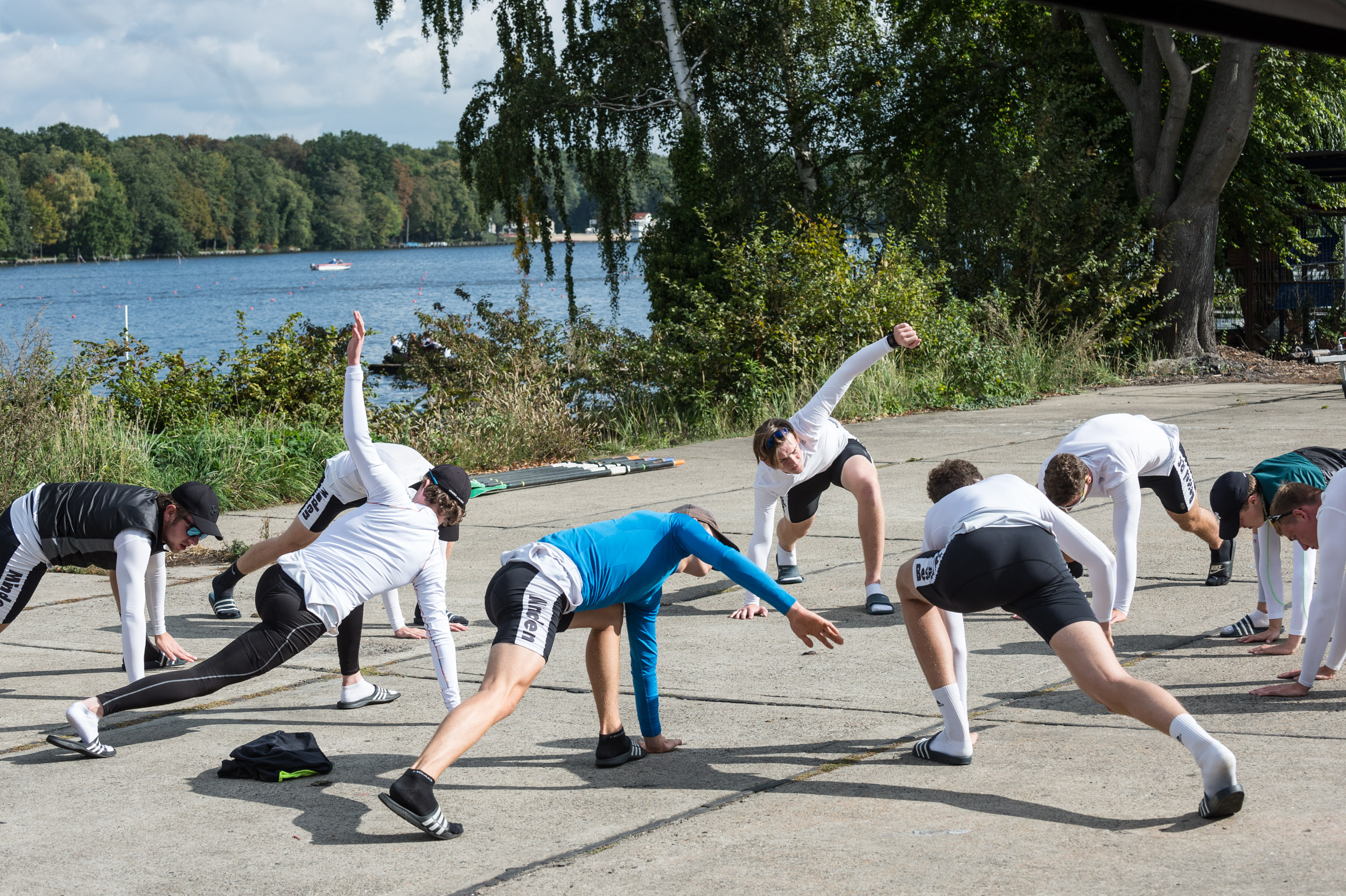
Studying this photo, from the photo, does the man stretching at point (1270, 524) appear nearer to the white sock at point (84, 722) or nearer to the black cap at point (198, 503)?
the black cap at point (198, 503)

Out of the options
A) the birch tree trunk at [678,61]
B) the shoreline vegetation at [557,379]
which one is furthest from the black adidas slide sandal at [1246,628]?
the birch tree trunk at [678,61]

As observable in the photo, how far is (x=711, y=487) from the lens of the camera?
1163 centimetres

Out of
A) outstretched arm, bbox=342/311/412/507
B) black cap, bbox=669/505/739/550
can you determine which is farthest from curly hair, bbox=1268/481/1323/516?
outstretched arm, bbox=342/311/412/507

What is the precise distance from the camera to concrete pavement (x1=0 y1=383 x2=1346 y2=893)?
3.89 m

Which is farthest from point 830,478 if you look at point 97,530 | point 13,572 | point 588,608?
point 13,572

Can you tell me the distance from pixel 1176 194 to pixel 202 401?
605 inches

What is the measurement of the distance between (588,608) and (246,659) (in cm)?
151

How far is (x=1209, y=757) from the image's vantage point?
399 centimetres

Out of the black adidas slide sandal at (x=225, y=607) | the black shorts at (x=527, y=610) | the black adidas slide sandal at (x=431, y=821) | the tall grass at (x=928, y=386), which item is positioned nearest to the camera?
the black adidas slide sandal at (x=431, y=821)

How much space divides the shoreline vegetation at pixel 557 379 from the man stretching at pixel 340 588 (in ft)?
20.5

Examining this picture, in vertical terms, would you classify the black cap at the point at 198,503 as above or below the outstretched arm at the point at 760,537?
above

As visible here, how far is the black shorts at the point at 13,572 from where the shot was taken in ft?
19.5

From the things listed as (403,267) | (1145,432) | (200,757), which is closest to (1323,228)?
(1145,432)

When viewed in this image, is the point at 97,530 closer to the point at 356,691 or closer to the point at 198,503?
the point at 198,503
